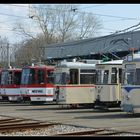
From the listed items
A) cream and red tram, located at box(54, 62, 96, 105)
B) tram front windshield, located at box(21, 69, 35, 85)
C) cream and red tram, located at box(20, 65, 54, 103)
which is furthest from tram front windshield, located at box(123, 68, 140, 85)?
tram front windshield, located at box(21, 69, 35, 85)

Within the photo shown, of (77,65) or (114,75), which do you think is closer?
(114,75)

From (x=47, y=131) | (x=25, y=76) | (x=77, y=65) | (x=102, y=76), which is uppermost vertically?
(x=77, y=65)

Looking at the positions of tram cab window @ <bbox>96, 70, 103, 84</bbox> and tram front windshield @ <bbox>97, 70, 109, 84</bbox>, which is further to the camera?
tram cab window @ <bbox>96, 70, 103, 84</bbox>

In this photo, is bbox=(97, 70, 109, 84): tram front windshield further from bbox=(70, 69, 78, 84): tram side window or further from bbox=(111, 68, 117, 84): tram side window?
bbox=(70, 69, 78, 84): tram side window

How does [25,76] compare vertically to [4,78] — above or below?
above

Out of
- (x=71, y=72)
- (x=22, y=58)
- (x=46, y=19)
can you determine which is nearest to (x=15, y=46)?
(x=22, y=58)

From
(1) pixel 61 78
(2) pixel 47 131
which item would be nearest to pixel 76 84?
(1) pixel 61 78

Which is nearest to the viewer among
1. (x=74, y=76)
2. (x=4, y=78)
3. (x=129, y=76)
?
(x=129, y=76)

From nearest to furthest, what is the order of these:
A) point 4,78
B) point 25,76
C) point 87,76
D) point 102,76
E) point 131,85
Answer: point 131,85 < point 102,76 < point 87,76 < point 25,76 < point 4,78

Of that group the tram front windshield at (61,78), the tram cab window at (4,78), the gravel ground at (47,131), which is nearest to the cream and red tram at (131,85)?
the gravel ground at (47,131)

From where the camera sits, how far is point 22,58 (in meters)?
89.2

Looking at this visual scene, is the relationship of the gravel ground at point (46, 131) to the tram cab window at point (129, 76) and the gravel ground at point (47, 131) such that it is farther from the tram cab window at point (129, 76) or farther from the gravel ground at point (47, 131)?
the tram cab window at point (129, 76)

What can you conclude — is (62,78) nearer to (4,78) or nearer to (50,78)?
(50,78)

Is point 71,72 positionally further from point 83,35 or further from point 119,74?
point 83,35
